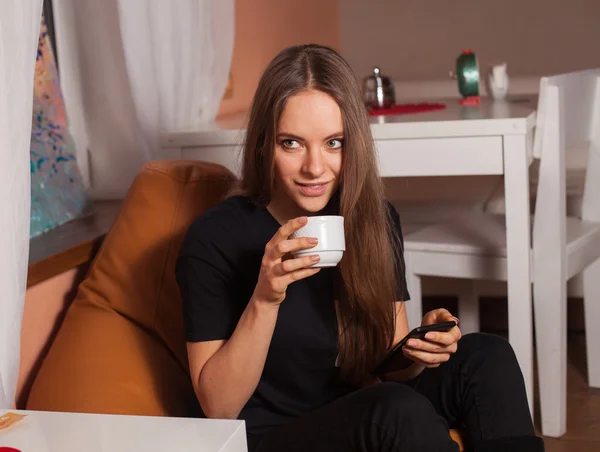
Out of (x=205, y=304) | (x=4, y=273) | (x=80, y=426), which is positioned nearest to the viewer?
(x=80, y=426)

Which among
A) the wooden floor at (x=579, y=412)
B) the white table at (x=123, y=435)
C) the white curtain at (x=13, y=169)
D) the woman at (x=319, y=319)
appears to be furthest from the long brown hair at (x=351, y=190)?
the wooden floor at (x=579, y=412)

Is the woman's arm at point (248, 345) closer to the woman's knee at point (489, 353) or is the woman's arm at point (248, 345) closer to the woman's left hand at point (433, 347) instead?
the woman's left hand at point (433, 347)

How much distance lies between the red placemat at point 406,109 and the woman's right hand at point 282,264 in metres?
1.35

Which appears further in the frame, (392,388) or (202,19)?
(202,19)

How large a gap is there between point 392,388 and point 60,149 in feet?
3.50

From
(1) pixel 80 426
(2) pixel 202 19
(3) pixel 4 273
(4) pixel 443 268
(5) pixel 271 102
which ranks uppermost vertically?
(2) pixel 202 19

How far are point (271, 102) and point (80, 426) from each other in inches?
22.8

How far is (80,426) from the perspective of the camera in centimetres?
98

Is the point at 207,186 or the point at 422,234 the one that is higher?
the point at 207,186

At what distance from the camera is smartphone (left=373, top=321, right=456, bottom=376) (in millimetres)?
1326

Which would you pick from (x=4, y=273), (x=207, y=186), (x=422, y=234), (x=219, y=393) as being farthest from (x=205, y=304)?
(x=422, y=234)

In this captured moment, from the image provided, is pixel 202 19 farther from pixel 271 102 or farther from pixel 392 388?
pixel 392 388

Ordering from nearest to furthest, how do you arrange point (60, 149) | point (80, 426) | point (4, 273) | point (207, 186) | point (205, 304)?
point (80, 426)
point (4, 273)
point (205, 304)
point (207, 186)
point (60, 149)

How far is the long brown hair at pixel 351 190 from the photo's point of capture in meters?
1.33
